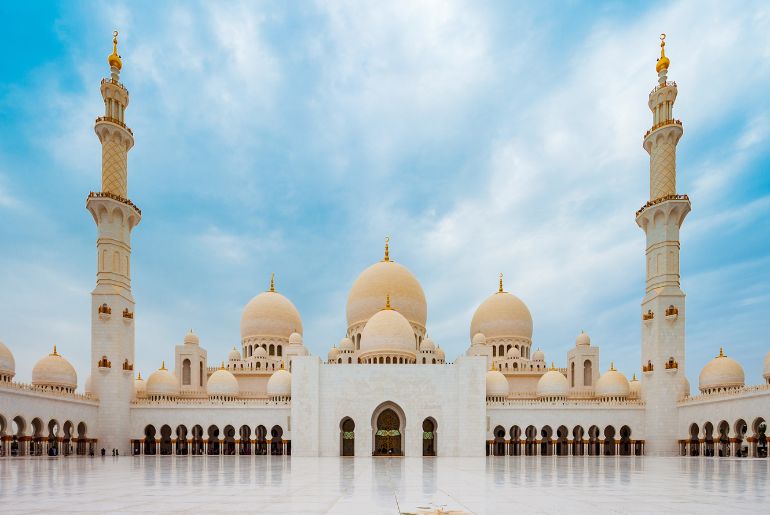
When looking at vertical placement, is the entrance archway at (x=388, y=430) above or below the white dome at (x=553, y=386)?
below

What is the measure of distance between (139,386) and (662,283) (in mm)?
31357

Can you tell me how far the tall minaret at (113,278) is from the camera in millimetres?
32375

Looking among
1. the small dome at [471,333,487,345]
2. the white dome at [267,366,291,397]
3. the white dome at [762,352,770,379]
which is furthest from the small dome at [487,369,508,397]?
the white dome at [762,352,770,379]

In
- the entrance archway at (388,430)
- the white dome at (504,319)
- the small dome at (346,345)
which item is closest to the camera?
the entrance archway at (388,430)

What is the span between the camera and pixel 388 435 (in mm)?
34500

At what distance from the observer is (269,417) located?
34.7m

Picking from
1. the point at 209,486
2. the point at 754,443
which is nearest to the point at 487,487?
the point at 209,486

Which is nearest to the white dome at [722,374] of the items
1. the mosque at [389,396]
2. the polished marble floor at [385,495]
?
the mosque at [389,396]

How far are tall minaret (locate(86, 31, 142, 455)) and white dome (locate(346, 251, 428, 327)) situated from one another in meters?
14.4

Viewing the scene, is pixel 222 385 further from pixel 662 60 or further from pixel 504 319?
pixel 662 60

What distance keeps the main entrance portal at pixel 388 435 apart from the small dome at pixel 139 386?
14.4m

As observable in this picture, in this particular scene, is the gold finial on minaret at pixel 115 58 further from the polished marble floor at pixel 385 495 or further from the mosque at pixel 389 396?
the polished marble floor at pixel 385 495

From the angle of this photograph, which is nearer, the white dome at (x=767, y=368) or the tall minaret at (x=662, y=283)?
the white dome at (x=767, y=368)

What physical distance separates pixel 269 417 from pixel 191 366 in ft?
29.2
